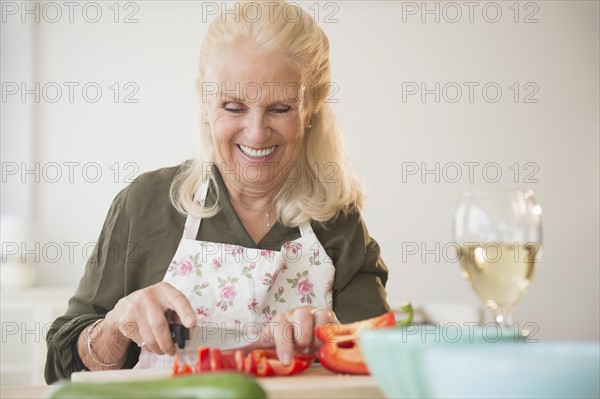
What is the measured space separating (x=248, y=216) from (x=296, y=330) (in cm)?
76

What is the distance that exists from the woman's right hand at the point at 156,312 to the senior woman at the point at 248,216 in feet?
1.29

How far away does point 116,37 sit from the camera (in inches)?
175

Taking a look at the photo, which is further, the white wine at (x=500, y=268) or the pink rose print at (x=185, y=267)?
the pink rose print at (x=185, y=267)

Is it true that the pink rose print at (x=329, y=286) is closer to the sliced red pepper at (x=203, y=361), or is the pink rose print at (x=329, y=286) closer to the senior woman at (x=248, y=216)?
the senior woman at (x=248, y=216)

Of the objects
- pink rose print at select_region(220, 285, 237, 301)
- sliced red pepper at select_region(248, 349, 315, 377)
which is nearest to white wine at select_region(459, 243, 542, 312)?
sliced red pepper at select_region(248, 349, 315, 377)

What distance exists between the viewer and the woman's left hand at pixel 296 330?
961mm

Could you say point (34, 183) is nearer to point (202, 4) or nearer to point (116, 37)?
point (116, 37)

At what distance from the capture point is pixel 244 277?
5.57 ft

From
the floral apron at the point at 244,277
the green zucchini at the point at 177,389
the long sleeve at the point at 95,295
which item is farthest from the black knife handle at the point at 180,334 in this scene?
the green zucchini at the point at 177,389

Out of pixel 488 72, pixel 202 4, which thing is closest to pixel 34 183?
pixel 202 4

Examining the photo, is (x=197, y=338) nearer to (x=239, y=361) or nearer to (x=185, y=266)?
(x=239, y=361)

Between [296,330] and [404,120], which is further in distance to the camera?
[404,120]

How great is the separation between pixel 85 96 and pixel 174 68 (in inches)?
18.8

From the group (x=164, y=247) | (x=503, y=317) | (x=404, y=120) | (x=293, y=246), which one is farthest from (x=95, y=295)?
(x=404, y=120)
